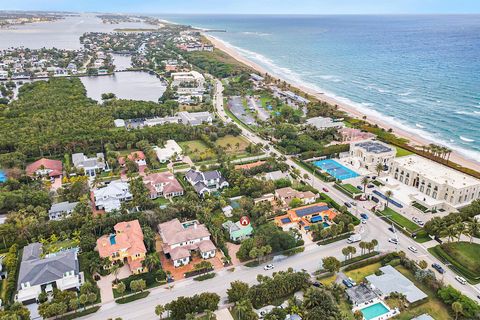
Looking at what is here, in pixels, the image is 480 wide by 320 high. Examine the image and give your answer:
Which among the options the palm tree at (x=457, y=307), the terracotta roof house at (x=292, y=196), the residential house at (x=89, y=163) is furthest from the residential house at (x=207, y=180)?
the palm tree at (x=457, y=307)

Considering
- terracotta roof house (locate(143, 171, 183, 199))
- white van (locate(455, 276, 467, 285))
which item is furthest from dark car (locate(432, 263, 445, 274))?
terracotta roof house (locate(143, 171, 183, 199))

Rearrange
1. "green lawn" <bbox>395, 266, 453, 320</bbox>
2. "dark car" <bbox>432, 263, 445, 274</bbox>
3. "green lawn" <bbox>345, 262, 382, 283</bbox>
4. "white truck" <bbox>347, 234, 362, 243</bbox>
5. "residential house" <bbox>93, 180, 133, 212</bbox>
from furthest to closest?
"residential house" <bbox>93, 180, 133, 212</bbox> < "white truck" <bbox>347, 234, 362, 243</bbox> < "dark car" <bbox>432, 263, 445, 274</bbox> < "green lawn" <bbox>345, 262, 382, 283</bbox> < "green lawn" <bbox>395, 266, 453, 320</bbox>

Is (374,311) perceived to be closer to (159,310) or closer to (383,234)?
(383,234)

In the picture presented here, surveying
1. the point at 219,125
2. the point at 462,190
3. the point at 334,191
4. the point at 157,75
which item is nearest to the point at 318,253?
the point at 334,191

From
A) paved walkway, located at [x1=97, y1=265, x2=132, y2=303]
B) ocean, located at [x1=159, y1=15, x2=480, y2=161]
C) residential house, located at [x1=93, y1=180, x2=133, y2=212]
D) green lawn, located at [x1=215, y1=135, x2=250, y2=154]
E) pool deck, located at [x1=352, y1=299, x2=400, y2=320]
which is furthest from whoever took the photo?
ocean, located at [x1=159, y1=15, x2=480, y2=161]

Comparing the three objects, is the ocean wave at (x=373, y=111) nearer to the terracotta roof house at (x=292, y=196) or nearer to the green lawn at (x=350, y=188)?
the green lawn at (x=350, y=188)

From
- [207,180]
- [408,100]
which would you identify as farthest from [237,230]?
[408,100]

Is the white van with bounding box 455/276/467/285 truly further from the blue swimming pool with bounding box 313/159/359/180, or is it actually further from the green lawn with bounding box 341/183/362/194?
the blue swimming pool with bounding box 313/159/359/180
